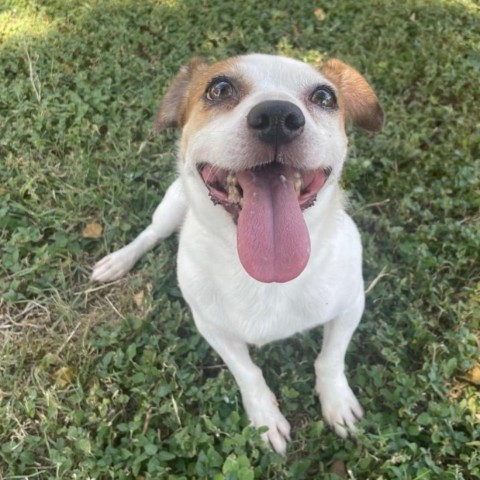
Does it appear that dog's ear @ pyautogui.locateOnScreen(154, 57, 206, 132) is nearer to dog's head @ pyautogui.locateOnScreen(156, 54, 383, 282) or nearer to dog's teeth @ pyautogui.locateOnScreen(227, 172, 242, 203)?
dog's head @ pyautogui.locateOnScreen(156, 54, 383, 282)

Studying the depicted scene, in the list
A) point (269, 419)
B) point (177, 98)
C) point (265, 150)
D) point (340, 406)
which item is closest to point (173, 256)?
point (177, 98)

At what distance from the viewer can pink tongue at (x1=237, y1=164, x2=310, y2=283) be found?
2230 millimetres

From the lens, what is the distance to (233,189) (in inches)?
90.7

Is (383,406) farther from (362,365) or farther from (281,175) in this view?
(281,175)

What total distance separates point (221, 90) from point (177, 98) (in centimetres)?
56

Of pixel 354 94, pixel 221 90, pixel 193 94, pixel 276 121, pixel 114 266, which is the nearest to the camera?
pixel 276 121

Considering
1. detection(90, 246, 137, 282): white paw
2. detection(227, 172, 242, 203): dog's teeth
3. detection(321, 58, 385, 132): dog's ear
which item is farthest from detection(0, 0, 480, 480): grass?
detection(227, 172, 242, 203): dog's teeth

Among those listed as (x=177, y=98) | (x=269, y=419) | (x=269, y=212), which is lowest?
(x=269, y=419)

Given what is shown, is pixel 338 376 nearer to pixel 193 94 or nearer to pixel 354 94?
pixel 354 94

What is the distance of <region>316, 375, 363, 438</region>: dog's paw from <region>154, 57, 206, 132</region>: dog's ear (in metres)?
1.54

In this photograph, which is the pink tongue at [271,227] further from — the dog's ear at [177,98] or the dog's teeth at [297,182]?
the dog's ear at [177,98]

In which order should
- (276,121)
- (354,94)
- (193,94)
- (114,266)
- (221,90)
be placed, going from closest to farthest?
(276,121) → (221,90) → (193,94) → (354,94) → (114,266)

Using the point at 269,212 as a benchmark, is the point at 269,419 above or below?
below

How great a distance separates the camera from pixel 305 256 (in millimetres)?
2314
